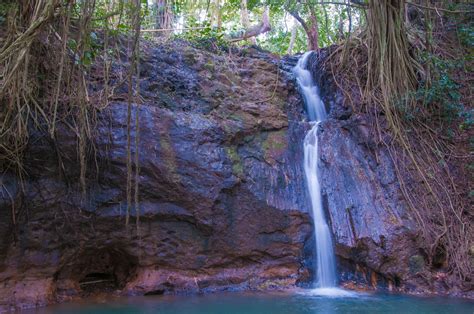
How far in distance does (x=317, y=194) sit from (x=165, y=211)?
6.93 ft

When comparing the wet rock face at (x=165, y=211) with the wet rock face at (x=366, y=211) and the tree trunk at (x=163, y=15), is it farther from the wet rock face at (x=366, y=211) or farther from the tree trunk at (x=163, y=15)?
the tree trunk at (x=163, y=15)

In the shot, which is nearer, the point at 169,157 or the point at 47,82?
the point at 47,82

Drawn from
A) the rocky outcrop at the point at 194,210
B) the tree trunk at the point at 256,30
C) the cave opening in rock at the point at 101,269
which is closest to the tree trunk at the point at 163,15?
the tree trunk at the point at 256,30

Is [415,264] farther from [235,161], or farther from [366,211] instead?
[235,161]

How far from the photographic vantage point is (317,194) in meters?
6.36

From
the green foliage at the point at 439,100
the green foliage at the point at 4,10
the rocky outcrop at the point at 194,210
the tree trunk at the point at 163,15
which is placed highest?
the tree trunk at the point at 163,15

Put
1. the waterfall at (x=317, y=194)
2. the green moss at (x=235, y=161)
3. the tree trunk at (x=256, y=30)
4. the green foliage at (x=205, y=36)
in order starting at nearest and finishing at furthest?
the waterfall at (x=317, y=194), the green moss at (x=235, y=161), the green foliage at (x=205, y=36), the tree trunk at (x=256, y=30)

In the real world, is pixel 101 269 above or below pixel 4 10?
below

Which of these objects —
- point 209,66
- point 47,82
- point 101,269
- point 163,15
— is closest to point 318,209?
point 101,269

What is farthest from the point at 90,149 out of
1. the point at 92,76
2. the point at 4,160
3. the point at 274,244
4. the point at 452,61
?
the point at 452,61

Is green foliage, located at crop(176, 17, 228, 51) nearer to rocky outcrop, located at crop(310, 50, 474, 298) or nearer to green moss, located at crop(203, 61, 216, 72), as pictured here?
green moss, located at crop(203, 61, 216, 72)

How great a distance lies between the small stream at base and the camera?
4.70 metres

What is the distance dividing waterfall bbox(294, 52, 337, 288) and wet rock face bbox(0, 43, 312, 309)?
0.16m

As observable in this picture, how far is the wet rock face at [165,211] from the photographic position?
5.16 metres
